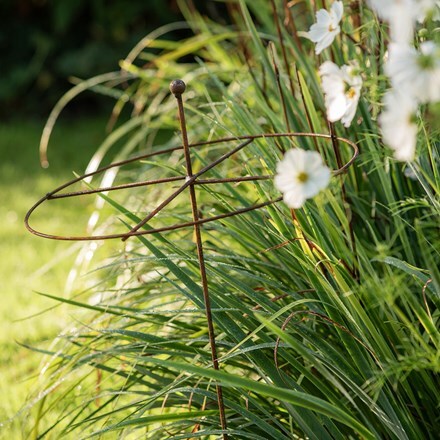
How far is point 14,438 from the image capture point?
64.3 inches

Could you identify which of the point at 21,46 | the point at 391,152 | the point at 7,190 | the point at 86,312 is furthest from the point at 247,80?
the point at 21,46

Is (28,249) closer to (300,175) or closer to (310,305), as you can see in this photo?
(310,305)

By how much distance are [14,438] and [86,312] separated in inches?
11.6

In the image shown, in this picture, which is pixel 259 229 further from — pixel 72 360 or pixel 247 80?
pixel 247 80

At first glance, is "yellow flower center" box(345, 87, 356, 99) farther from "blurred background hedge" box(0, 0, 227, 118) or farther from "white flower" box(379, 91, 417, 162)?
"blurred background hedge" box(0, 0, 227, 118)

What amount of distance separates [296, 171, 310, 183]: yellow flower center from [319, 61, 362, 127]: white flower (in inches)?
6.2

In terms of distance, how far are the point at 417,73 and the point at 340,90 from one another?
0.28m

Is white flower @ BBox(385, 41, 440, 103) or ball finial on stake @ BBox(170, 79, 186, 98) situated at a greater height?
ball finial on stake @ BBox(170, 79, 186, 98)

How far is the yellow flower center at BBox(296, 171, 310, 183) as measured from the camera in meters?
0.73

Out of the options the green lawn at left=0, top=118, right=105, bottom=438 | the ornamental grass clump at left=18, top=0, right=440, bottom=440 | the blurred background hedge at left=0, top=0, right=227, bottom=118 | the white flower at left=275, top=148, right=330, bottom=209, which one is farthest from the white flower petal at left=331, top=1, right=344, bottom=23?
the blurred background hedge at left=0, top=0, right=227, bottom=118

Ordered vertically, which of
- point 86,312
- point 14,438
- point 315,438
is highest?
point 86,312

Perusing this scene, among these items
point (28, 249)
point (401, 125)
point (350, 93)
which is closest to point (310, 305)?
point (350, 93)

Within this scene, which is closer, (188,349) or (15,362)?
(188,349)

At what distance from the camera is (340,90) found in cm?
89
